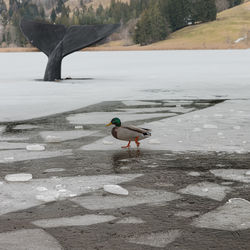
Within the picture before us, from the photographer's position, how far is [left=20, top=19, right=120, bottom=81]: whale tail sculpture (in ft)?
64.2

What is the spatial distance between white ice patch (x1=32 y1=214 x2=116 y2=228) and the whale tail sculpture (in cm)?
1557

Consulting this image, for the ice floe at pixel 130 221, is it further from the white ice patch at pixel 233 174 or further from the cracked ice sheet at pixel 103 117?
the cracked ice sheet at pixel 103 117

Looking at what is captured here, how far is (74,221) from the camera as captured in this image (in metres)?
4.00

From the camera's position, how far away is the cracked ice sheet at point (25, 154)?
633 centimetres

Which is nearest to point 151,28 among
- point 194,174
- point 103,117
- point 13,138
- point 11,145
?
point 103,117

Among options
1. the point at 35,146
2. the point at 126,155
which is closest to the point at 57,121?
the point at 35,146

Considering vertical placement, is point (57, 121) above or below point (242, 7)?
below

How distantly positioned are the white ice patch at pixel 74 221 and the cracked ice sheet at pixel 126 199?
0.24 meters

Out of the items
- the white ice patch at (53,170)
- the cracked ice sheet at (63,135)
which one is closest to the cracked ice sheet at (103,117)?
the cracked ice sheet at (63,135)

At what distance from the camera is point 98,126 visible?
9031mm

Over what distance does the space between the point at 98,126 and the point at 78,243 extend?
554 centimetres

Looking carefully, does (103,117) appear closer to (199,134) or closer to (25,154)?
(199,134)

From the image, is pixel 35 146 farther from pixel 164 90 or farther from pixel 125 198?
pixel 164 90

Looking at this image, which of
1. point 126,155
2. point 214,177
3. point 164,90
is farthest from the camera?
point 164,90
